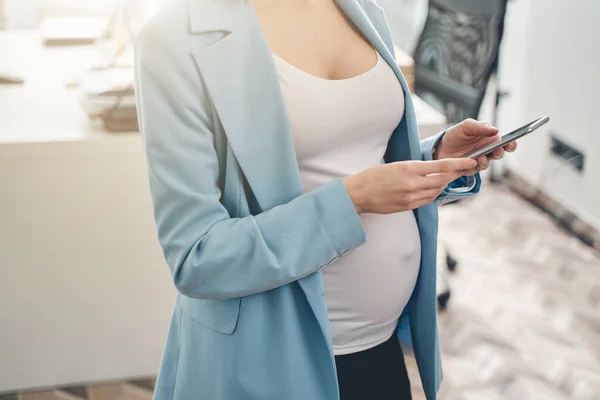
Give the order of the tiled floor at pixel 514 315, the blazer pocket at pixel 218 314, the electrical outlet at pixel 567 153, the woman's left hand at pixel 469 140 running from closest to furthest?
the blazer pocket at pixel 218 314 < the woman's left hand at pixel 469 140 < the tiled floor at pixel 514 315 < the electrical outlet at pixel 567 153

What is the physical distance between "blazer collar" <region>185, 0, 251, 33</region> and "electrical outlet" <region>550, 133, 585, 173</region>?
2550 mm

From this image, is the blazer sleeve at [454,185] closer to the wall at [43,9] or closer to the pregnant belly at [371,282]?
the pregnant belly at [371,282]

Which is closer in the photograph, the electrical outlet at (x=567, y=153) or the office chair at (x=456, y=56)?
the office chair at (x=456, y=56)

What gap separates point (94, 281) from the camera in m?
1.88

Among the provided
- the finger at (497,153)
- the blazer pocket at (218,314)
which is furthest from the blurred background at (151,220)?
the blazer pocket at (218,314)

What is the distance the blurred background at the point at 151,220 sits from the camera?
1780mm

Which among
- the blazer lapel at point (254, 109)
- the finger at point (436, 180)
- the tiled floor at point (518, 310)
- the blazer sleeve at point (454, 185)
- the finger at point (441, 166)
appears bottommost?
the tiled floor at point (518, 310)

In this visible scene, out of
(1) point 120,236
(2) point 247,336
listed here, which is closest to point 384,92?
(2) point 247,336

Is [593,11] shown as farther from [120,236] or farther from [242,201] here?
[242,201]

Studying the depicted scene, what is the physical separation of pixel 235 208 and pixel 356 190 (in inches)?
5.9

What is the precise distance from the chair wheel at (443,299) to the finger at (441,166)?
172 centimetres

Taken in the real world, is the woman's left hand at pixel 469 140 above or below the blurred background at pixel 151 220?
above

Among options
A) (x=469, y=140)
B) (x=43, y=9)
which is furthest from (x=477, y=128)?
(x=43, y=9)

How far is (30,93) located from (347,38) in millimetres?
1394
